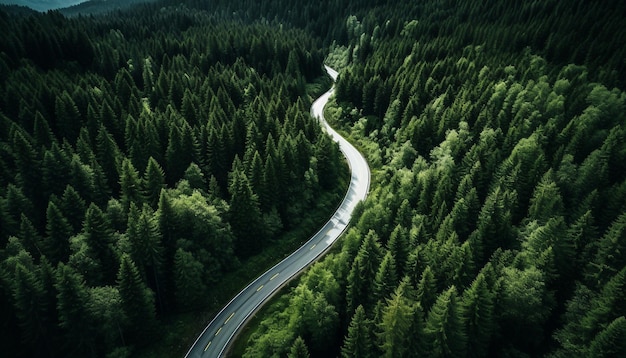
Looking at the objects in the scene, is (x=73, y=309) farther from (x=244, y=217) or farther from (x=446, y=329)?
(x=446, y=329)

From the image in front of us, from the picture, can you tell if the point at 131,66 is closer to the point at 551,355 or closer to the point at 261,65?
the point at 261,65

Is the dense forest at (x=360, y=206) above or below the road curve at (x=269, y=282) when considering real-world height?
above

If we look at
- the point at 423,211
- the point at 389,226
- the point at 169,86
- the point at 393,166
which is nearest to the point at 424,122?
the point at 393,166

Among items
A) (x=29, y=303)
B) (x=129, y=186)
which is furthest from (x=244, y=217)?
(x=29, y=303)

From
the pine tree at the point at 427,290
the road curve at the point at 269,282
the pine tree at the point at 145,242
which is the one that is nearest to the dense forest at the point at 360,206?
the pine tree at the point at 427,290

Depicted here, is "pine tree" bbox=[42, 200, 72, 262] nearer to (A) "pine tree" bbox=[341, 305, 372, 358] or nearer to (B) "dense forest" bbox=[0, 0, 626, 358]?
(B) "dense forest" bbox=[0, 0, 626, 358]

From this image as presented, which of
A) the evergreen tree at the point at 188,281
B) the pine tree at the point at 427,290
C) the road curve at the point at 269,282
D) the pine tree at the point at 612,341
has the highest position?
the pine tree at the point at 612,341

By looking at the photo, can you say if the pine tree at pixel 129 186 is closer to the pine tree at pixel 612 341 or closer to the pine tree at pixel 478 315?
the pine tree at pixel 478 315
